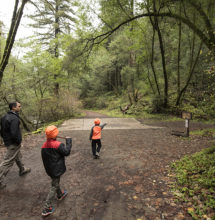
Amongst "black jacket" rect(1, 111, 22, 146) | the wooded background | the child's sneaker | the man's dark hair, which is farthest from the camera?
the wooded background

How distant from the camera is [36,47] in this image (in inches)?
457

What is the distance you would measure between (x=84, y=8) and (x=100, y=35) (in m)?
2.47

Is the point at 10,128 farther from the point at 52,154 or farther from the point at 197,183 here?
the point at 197,183

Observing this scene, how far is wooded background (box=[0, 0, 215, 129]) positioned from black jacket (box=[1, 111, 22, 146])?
15.3 feet

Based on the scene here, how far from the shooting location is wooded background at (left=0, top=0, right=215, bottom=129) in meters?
8.48

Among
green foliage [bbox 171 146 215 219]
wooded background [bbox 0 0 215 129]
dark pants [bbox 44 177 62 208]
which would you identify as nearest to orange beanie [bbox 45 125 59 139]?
dark pants [bbox 44 177 62 208]

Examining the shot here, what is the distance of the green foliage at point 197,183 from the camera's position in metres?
2.40

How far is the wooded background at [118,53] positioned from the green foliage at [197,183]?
1525 millimetres

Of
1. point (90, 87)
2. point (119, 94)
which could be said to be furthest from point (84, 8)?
point (90, 87)

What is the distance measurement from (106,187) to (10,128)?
2.65 m

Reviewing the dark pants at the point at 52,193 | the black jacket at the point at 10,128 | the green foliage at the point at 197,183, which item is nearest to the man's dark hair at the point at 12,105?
the black jacket at the point at 10,128

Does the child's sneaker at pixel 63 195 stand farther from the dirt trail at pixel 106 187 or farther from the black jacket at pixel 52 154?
Result: the black jacket at pixel 52 154

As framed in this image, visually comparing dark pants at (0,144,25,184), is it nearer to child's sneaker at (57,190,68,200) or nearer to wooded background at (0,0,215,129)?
child's sneaker at (57,190,68,200)

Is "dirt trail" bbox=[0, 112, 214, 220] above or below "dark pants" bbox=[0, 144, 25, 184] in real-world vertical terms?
below
